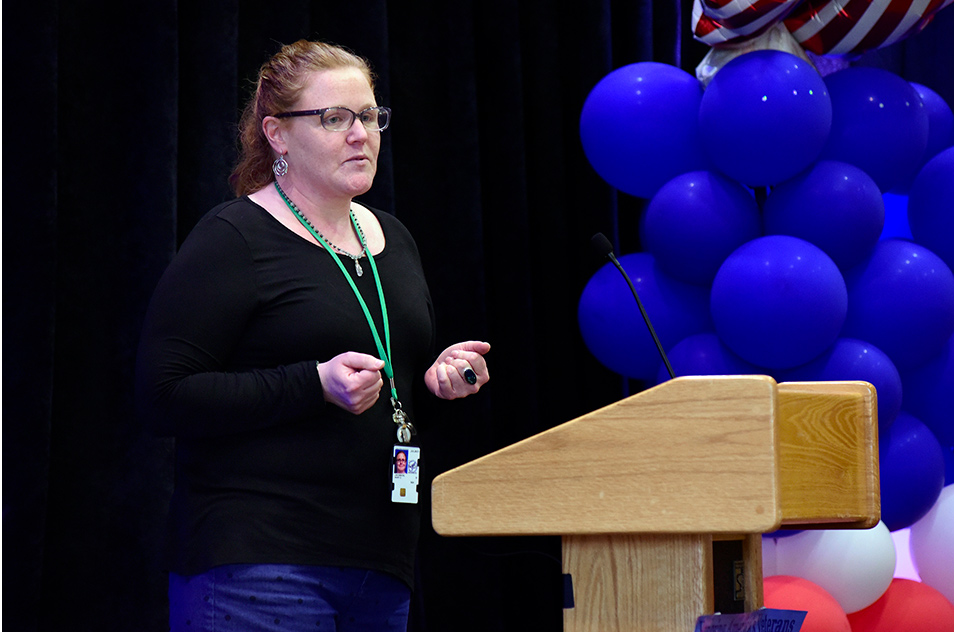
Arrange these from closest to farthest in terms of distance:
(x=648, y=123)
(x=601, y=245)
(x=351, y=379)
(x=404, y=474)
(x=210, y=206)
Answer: (x=351, y=379) → (x=404, y=474) → (x=601, y=245) → (x=210, y=206) → (x=648, y=123)

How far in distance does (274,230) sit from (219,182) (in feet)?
3.21

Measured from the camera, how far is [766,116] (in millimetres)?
2275

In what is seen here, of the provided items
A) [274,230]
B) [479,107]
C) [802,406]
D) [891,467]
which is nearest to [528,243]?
[479,107]

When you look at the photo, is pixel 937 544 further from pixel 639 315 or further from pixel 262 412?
pixel 262 412

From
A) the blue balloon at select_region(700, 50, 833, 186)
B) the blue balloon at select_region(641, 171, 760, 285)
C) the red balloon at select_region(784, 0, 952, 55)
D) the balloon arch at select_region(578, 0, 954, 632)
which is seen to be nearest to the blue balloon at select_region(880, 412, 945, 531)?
the balloon arch at select_region(578, 0, 954, 632)

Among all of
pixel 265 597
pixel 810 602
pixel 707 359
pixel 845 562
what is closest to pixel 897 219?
pixel 707 359

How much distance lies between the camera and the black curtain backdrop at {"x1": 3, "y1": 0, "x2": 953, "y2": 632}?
2.07 metres

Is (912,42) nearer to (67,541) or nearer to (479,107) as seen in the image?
(479,107)

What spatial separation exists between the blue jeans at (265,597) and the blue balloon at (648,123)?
1.48 meters

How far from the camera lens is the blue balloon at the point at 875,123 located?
2.40 meters

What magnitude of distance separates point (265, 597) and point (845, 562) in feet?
5.17

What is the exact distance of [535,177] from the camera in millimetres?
3037

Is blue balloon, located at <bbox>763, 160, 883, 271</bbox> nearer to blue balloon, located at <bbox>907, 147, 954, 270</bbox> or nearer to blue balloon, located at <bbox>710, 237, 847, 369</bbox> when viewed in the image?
blue balloon, located at <bbox>710, 237, 847, 369</bbox>

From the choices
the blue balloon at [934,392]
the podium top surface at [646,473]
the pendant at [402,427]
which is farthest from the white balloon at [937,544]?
the pendant at [402,427]
